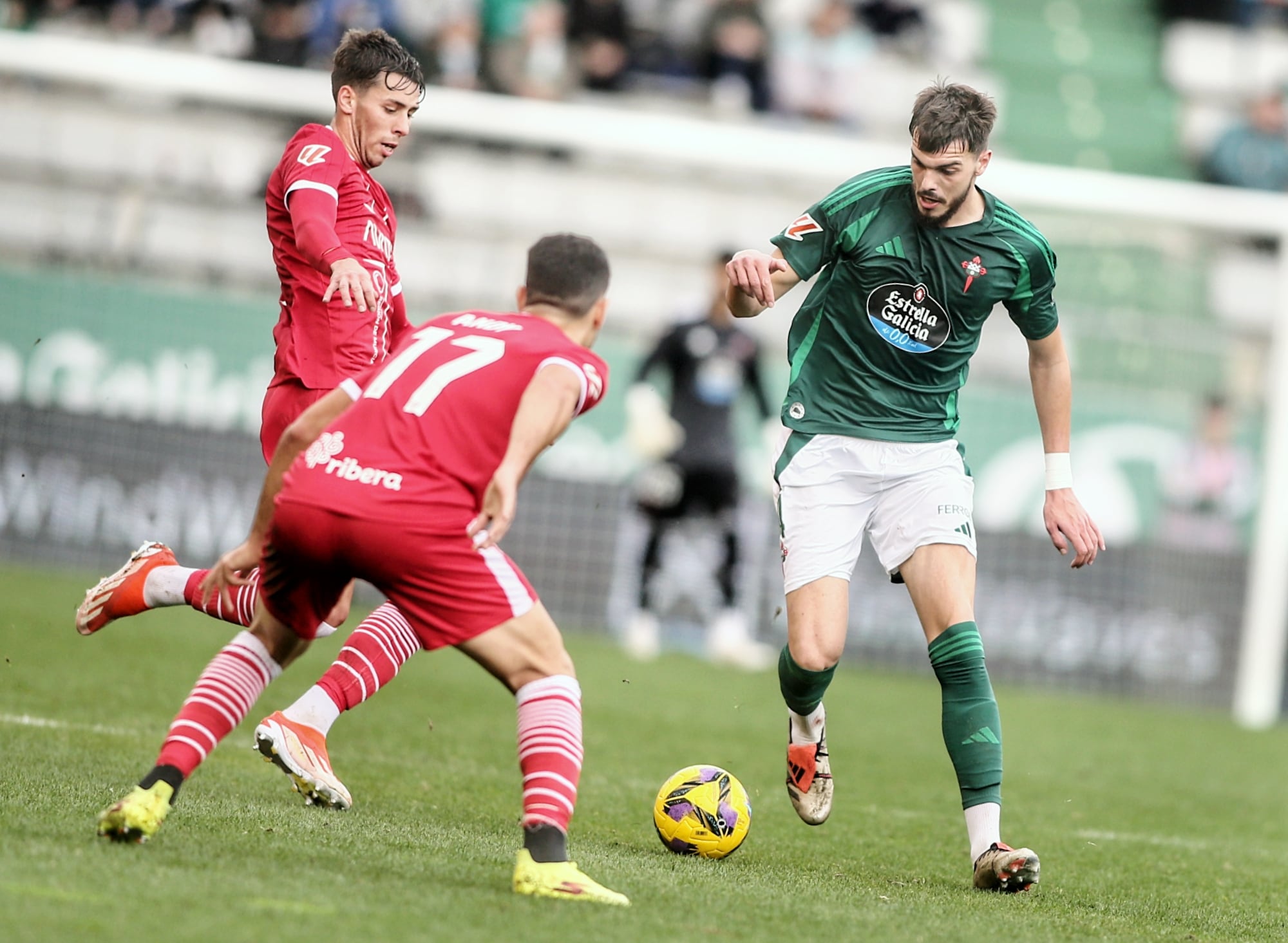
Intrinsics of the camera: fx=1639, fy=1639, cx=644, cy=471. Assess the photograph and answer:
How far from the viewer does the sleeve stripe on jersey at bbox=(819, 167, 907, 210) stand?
5.33 m

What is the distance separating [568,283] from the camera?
4180mm

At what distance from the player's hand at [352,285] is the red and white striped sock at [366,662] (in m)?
1.16

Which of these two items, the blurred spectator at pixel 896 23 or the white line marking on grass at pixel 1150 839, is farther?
the blurred spectator at pixel 896 23

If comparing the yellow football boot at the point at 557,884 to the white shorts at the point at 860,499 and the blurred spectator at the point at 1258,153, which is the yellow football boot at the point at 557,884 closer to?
the white shorts at the point at 860,499

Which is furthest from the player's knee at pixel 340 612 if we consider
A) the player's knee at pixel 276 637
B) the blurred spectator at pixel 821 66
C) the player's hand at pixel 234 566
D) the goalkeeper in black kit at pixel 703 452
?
the blurred spectator at pixel 821 66

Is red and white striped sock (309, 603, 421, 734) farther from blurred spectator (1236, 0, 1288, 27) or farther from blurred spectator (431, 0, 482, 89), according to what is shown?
blurred spectator (1236, 0, 1288, 27)

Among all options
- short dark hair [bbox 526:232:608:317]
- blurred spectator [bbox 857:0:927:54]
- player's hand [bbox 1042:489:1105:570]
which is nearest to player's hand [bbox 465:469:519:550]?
short dark hair [bbox 526:232:608:317]

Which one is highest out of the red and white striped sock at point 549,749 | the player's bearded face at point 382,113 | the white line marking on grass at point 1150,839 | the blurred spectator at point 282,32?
the blurred spectator at point 282,32

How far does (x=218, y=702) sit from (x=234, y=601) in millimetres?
1368

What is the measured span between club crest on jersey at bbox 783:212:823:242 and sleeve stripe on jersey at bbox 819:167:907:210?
0.25 ft

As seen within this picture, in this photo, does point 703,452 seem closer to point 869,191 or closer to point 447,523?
point 869,191

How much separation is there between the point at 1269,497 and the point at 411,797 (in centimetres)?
867

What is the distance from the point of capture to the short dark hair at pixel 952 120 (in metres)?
4.95

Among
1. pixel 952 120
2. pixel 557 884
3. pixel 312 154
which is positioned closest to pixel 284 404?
pixel 312 154
